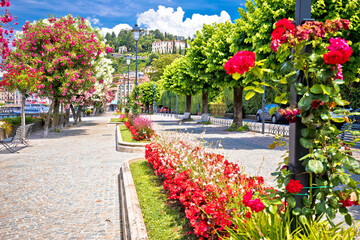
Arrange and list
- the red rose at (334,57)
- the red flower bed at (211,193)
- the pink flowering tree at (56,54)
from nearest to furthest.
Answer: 1. the red rose at (334,57)
2. the red flower bed at (211,193)
3. the pink flowering tree at (56,54)

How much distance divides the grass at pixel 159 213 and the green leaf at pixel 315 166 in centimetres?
183

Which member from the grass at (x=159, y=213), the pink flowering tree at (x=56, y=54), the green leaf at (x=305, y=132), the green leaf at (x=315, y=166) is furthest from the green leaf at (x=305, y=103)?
the pink flowering tree at (x=56, y=54)

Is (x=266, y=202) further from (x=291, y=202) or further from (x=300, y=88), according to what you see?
(x=300, y=88)

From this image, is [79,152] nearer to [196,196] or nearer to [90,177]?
[90,177]

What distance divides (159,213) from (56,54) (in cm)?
1509

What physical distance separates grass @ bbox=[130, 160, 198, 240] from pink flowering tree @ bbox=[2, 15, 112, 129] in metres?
12.4

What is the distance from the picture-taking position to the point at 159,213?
4.41 metres

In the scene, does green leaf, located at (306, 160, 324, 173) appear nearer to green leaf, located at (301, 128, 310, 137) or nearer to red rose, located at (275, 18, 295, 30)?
green leaf, located at (301, 128, 310, 137)

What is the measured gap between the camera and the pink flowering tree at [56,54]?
54.0 feet

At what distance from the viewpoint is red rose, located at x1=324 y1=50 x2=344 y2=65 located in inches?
82.1

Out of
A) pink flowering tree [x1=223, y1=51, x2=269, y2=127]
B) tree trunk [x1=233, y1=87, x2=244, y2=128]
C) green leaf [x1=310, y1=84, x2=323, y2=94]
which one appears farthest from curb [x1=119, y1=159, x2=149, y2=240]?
tree trunk [x1=233, y1=87, x2=244, y2=128]

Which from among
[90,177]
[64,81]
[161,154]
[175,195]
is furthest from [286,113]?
[64,81]

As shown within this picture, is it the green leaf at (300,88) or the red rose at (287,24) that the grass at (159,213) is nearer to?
the green leaf at (300,88)

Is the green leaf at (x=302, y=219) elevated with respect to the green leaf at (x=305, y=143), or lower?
Answer: lower
